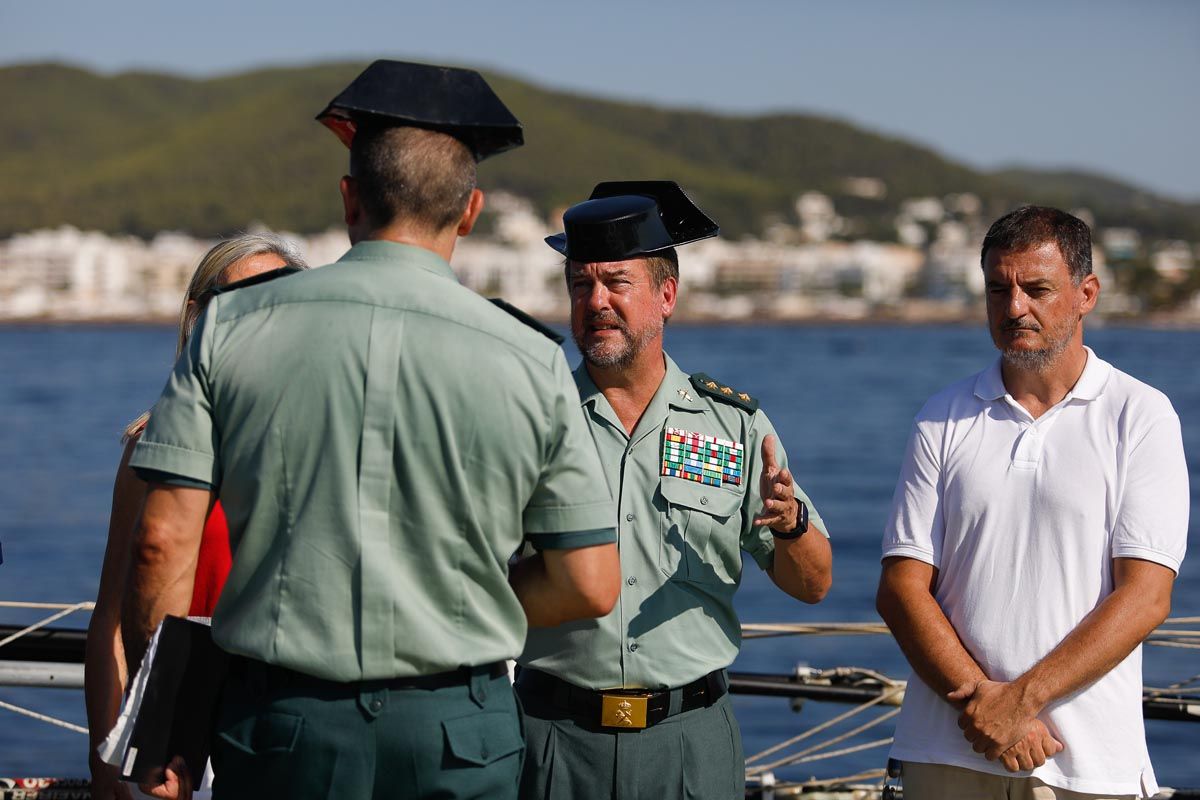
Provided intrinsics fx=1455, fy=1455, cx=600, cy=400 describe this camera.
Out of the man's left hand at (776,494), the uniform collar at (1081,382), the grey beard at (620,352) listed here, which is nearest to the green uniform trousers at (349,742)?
the man's left hand at (776,494)

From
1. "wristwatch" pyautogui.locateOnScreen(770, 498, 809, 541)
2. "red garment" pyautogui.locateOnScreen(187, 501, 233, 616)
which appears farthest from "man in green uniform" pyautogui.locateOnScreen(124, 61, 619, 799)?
"wristwatch" pyautogui.locateOnScreen(770, 498, 809, 541)

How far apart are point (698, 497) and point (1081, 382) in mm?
835

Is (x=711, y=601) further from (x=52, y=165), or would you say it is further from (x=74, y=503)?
(x=52, y=165)

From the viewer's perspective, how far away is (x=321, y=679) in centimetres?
217

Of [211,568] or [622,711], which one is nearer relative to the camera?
[211,568]

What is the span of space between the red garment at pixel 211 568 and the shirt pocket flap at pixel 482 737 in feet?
2.32

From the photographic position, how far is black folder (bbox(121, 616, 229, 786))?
2.17 metres

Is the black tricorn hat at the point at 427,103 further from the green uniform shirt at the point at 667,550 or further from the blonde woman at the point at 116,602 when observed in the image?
the green uniform shirt at the point at 667,550

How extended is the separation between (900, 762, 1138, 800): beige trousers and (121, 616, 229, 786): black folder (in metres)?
1.52

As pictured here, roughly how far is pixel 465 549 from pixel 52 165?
186 meters

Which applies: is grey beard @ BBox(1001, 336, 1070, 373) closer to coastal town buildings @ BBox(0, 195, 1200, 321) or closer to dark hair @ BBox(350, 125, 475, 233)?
dark hair @ BBox(350, 125, 475, 233)

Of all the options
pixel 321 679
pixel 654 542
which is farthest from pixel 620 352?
pixel 321 679

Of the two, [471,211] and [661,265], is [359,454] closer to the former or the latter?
[471,211]

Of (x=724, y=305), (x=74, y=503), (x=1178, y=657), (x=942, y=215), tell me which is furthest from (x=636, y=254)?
(x=942, y=215)
